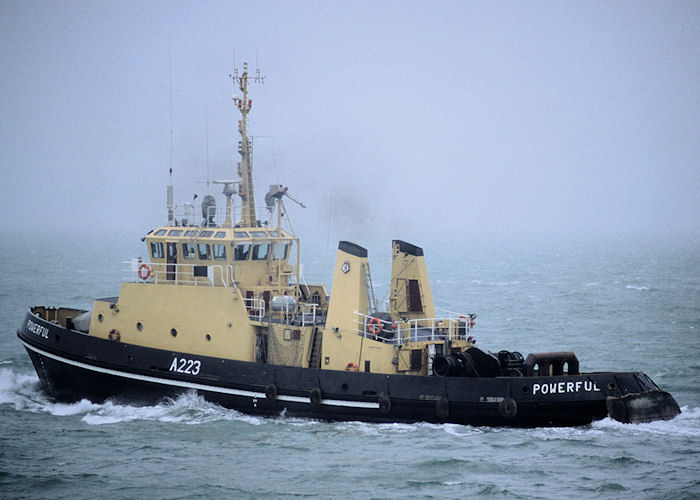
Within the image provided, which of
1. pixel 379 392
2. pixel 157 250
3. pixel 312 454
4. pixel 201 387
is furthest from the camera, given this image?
pixel 157 250

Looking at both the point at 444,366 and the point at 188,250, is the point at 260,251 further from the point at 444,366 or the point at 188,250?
the point at 444,366

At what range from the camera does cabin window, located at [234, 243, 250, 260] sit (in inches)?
792

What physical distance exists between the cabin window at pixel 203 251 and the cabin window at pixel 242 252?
2.17 feet

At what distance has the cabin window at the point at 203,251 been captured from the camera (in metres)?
20.1

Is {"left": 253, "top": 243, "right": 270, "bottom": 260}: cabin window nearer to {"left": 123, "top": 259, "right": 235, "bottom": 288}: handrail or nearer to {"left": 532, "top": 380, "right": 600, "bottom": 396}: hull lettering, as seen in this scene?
{"left": 123, "top": 259, "right": 235, "bottom": 288}: handrail

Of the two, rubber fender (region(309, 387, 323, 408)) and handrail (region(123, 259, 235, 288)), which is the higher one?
handrail (region(123, 259, 235, 288))

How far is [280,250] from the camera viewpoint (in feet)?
68.5

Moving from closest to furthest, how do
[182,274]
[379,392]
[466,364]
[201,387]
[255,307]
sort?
[379,392] < [466,364] < [201,387] < [255,307] < [182,274]

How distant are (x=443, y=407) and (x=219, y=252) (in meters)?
6.41

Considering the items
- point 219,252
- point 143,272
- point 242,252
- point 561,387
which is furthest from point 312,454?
point 143,272

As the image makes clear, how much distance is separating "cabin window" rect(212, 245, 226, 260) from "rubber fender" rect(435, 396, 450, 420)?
6.13 m

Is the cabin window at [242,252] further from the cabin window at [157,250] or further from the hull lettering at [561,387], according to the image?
the hull lettering at [561,387]

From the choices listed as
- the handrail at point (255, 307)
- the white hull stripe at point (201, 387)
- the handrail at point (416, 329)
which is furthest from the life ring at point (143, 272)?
the handrail at point (416, 329)

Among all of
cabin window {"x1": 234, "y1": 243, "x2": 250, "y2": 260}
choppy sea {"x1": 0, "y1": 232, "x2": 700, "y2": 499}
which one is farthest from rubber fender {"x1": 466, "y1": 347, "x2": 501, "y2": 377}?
cabin window {"x1": 234, "y1": 243, "x2": 250, "y2": 260}
